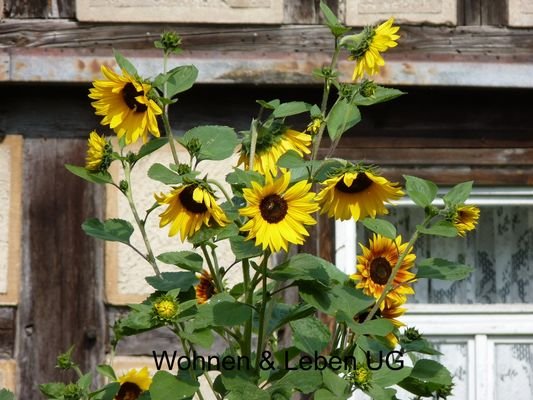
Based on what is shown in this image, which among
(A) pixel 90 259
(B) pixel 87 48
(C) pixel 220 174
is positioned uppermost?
(B) pixel 87 48

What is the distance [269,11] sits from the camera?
4.21 metres

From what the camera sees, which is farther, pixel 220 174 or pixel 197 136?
pixel 220 174

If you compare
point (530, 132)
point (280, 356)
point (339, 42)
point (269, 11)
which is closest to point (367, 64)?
point (339, 42)

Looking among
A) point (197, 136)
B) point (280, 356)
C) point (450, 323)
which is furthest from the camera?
point (450, 323)

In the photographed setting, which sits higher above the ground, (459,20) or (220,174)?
(459,20)

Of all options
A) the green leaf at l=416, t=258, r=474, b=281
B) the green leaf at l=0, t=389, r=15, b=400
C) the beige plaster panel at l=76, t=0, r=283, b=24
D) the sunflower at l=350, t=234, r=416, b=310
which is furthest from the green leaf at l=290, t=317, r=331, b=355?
the beige plaster panel at l=76, t=0, r=283, b=24

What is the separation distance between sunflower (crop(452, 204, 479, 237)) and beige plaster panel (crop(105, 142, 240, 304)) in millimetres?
1760

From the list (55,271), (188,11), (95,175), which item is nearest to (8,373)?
(55,271)

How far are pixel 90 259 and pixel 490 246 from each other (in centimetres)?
138

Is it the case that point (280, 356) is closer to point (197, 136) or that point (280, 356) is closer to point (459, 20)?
point (197, 136)

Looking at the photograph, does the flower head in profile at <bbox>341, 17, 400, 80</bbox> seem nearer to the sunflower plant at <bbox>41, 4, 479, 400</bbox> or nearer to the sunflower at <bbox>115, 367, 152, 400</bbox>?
the sunflower plant at <bbox>41, 4, 479, 400</bbox>

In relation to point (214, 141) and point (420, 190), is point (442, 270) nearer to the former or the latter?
point (420, 190)

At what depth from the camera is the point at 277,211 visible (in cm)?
233

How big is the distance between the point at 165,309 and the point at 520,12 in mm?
2317
